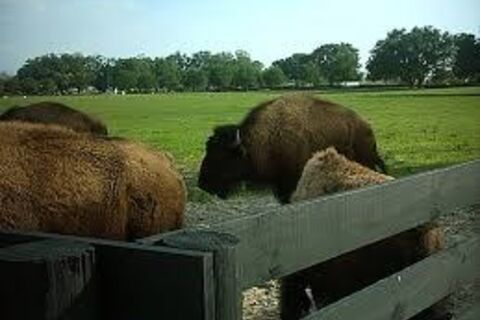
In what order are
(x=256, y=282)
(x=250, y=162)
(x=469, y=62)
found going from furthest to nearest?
1. (x=250, y=162)
2. (x=469, y=62)
3. (x=256, y=282)

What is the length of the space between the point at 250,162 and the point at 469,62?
5.47 meters

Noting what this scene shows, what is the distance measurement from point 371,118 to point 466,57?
9.35 feet

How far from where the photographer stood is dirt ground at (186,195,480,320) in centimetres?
586

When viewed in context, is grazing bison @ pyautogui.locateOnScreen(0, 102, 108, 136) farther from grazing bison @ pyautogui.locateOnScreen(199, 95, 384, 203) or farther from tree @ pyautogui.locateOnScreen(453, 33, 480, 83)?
grazing bison @ pyautogui.locateOnScreen(199, 95, 384, 203)

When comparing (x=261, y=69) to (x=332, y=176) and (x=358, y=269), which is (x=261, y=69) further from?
(x=358, y=269)

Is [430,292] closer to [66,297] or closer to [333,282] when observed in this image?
[333,282]

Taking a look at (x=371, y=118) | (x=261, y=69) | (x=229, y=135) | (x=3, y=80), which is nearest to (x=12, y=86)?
(x=3, y=80)

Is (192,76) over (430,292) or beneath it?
over

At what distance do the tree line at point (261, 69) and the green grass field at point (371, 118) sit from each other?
125 millimetres

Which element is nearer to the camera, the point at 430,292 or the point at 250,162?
the point at 430,292

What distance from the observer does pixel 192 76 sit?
18.3ft

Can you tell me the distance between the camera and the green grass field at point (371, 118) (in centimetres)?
546

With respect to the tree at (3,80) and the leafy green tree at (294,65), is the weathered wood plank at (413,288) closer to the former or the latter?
the leafy green tree at (294,65)

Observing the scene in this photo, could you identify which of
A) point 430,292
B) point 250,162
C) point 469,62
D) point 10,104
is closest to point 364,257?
point 430,292
